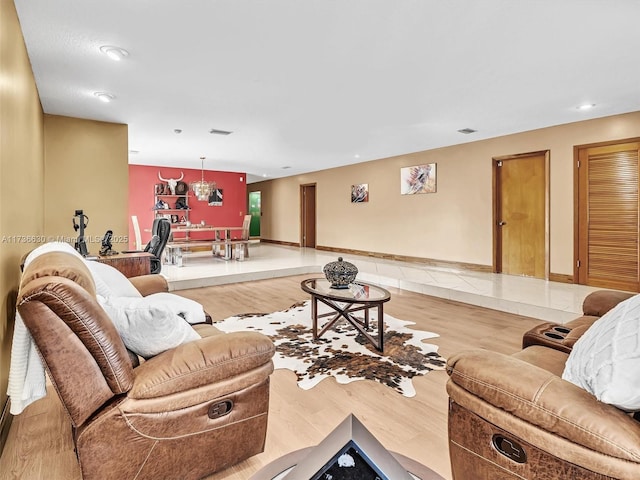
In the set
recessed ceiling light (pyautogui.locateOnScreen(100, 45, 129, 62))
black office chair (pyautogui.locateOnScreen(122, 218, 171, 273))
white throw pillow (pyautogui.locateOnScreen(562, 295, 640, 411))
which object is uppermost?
recessed ceiling light (pyautogui.locateOnScreen(100, 45, 129, 62))

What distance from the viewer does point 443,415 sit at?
211 cm

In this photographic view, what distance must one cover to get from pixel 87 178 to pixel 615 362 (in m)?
5.96

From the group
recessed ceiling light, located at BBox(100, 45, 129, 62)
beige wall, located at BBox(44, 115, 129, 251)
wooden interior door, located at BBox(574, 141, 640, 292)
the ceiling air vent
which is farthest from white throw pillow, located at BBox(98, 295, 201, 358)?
wooden interior door, located at BBox(574, 141, 640, 292)

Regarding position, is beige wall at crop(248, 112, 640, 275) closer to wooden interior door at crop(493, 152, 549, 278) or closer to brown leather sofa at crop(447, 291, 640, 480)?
wooden interior door at crop(493, 152, 549, 278)

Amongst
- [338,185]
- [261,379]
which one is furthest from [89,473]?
[338,185]

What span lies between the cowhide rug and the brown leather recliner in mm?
1013

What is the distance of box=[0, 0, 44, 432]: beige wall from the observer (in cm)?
202

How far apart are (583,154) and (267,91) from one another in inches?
184

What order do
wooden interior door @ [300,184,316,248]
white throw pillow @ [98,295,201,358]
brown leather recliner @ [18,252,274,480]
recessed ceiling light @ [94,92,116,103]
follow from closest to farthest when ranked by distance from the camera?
brown leather recliner @ [18,252,274,480], white throw pillow @ [98,295,201,358], recessed ceiling light @ [94,92,116,103], wooden interior door @ [300,184,316,248]

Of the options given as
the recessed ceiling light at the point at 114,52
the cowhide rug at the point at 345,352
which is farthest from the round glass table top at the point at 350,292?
the recessed ceiling light at the point at 114,52

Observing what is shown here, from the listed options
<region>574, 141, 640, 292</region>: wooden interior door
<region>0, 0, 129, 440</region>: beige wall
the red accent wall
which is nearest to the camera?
<region>0, 0, 129, 440</region>: beige wall

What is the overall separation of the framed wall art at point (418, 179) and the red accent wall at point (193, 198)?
5.33 meters

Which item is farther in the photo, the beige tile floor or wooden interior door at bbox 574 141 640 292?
wooden interior door at bbox 574 141 640 292

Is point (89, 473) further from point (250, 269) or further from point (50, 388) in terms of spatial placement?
point (250, 269)
